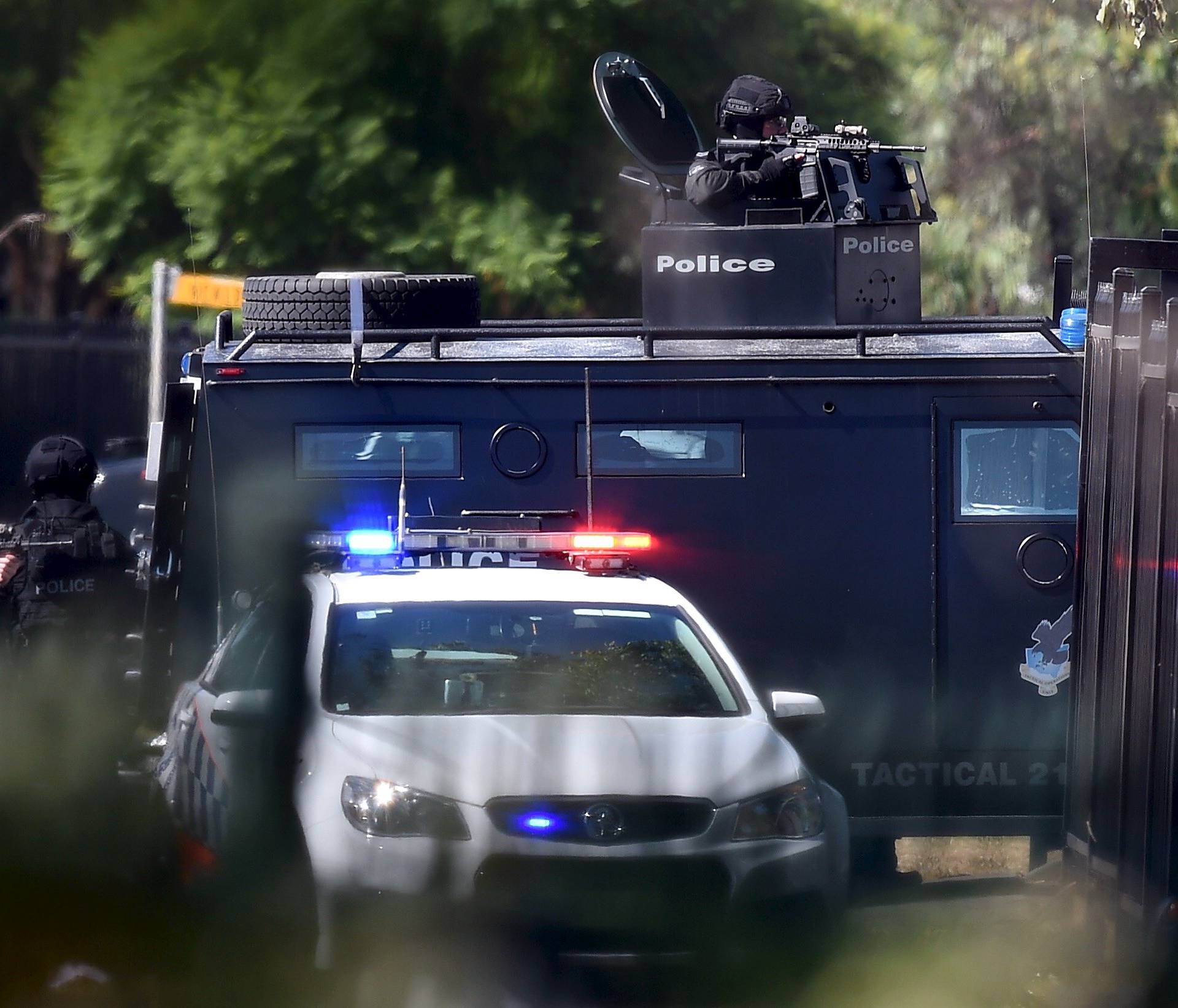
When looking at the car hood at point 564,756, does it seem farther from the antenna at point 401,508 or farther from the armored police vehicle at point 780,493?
the armored police vehicle at point 780,493

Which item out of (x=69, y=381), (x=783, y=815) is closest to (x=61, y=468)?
(x=783, y=815)

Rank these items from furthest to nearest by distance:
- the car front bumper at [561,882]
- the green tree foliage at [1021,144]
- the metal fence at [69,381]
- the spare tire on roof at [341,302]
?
the green tree foliage at [1021,144], the metal fence at [69,381], the spare tire on roof at [341,302], the car front bumper at [561,882]

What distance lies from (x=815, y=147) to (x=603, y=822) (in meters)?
4.18

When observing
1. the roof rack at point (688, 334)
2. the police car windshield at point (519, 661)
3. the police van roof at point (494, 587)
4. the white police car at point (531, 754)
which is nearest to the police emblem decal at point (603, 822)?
the white police car at point (531, 754)

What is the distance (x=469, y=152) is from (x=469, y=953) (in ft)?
25.6

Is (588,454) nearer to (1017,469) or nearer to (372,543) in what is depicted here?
(372,543)

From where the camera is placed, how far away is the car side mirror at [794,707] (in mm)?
6586

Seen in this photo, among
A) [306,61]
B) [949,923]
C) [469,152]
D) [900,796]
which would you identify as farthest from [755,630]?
[469,152]

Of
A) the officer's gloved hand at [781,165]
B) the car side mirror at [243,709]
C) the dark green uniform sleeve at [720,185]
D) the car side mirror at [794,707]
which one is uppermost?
the officer's gloved hand at [781,165]

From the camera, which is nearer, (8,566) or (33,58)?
(33,58)

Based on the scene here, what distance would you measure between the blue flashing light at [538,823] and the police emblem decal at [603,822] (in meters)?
0.09

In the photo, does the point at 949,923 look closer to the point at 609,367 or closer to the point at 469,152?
the point at 609,367

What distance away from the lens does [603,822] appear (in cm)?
590

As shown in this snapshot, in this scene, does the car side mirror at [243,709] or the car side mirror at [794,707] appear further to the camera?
the car side mirror at [794,707]
